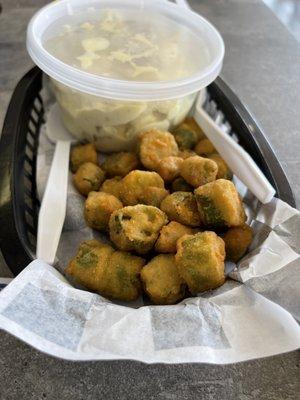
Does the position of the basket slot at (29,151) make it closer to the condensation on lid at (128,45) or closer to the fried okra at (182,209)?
the condensation on lid at (128,45)

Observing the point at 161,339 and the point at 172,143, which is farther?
the point at 172,143

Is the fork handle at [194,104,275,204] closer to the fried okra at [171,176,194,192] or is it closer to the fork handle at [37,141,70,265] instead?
the fried okra at [171,176,194,192]

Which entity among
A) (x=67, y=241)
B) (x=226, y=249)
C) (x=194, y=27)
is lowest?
(x=67, y=241)

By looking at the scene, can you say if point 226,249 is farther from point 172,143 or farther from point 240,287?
point 172,143

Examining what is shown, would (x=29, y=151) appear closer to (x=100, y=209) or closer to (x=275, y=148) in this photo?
(x=100, y=209)

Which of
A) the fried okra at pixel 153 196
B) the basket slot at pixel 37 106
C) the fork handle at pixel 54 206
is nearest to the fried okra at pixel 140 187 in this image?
the fried okra at pixel 153 196

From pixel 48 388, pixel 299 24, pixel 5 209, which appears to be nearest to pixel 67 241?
pixel 5 209

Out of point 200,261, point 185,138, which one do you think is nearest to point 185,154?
point 185,138
